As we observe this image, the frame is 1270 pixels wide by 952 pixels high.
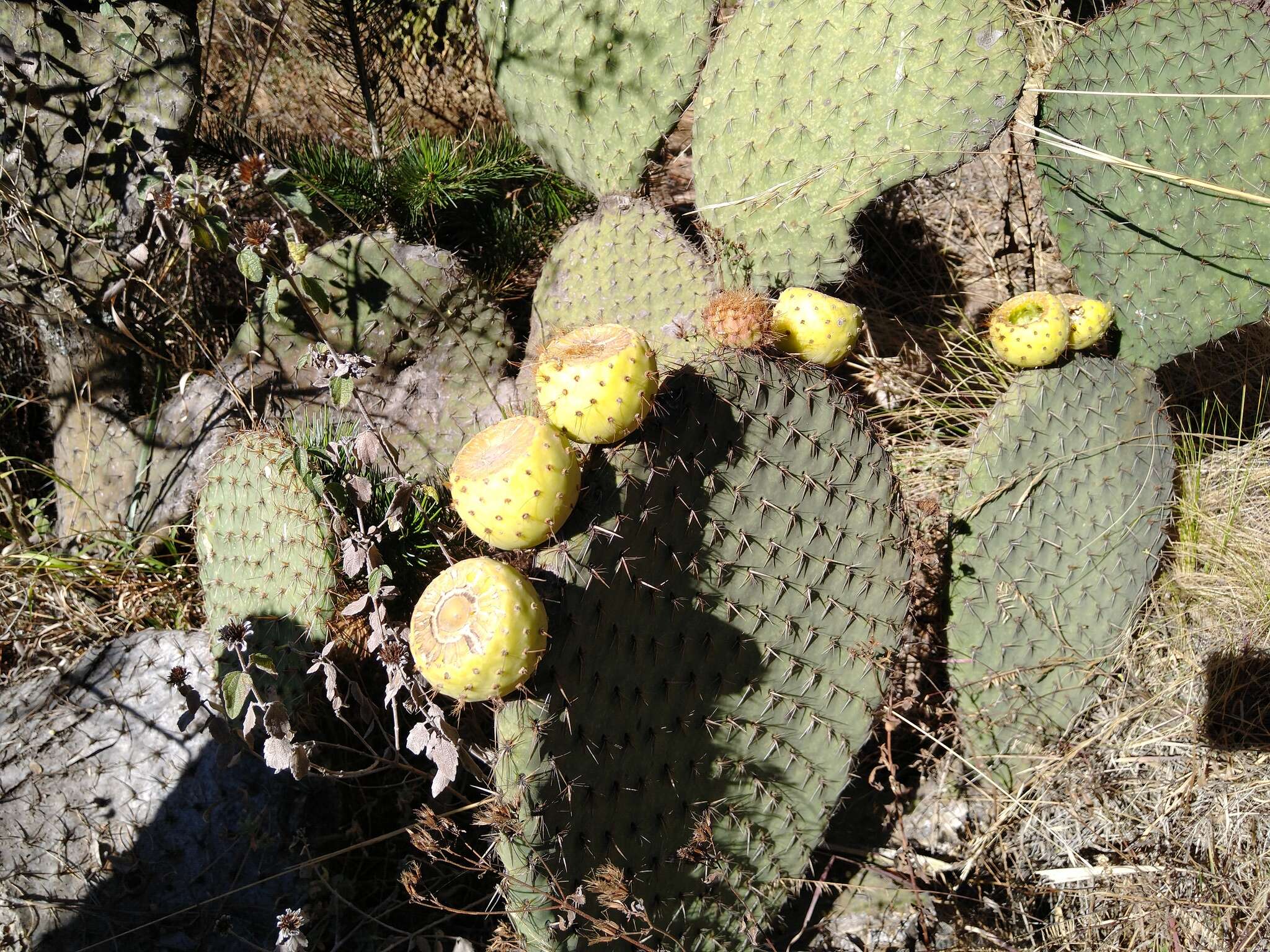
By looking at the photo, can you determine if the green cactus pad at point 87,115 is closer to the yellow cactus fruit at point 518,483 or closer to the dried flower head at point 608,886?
the yellow cactus fruit at point 518,483

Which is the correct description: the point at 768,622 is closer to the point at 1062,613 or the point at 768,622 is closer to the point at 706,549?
the point at 706,549

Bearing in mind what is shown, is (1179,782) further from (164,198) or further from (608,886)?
(164,198)

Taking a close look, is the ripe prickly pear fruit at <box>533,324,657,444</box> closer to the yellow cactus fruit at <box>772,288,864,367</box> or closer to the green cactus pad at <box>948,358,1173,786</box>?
the yellow cactus fruit at <box>772,288,864,367</box>

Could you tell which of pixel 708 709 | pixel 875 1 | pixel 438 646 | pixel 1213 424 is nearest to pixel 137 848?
pixel 438 646

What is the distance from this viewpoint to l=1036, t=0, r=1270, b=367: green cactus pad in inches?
75.6

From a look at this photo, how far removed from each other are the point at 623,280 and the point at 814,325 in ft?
1.69


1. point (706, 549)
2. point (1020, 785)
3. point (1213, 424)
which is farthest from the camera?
point (1213, 424)

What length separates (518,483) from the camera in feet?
3.87

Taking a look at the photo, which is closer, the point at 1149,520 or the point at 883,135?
the point at 883,135

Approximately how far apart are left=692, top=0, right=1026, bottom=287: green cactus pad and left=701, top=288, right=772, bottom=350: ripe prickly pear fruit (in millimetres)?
403

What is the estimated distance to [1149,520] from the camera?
1.99m

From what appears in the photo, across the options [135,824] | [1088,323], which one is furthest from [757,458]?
[135,824]

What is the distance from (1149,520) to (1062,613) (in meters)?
0.30

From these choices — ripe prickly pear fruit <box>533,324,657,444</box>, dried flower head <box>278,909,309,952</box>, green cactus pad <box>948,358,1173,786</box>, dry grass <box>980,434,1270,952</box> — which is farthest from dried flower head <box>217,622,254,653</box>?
dry grass <box>980,434,1270,952</box>
